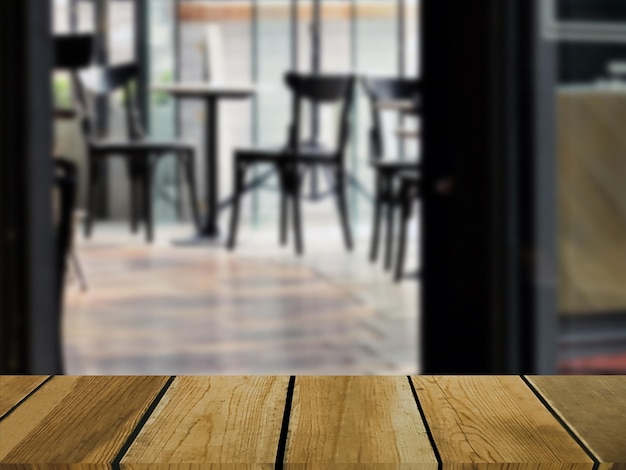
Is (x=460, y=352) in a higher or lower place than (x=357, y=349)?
higher

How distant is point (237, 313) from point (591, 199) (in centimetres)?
210

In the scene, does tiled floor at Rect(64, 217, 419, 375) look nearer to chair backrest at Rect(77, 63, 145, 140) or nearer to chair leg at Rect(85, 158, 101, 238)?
chair leg at Rect(85, 158, 101, 238)

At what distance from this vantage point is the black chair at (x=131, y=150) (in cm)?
520

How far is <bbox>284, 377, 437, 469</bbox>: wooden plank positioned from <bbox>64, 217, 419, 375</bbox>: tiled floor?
2036 mm

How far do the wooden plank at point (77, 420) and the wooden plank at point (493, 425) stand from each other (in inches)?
7.6

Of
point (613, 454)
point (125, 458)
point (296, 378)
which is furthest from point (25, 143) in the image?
point (613, 454)

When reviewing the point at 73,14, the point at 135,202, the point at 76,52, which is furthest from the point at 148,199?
the point at 73,14

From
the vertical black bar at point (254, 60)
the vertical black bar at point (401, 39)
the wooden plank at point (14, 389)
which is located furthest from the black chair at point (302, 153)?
the wooden plank at point (14, 389)

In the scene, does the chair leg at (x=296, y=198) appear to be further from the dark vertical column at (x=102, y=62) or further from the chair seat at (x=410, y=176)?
the dark vertical column at (x=102, y=62)

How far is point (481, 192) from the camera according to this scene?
1796 mm

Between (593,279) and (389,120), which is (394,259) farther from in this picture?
(593,279)

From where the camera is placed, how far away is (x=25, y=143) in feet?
5.81

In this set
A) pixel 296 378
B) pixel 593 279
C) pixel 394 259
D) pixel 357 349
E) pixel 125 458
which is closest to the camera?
pixel 125 458

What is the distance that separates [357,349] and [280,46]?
140 inches
